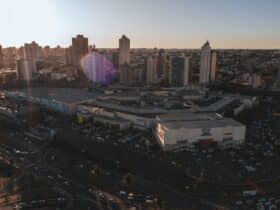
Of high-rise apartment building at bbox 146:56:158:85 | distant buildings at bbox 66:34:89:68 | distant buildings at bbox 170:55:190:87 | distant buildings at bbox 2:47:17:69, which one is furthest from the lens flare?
distant buildings at bbox 2:47:17:69

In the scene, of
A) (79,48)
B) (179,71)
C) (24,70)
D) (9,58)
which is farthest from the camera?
(9,58)

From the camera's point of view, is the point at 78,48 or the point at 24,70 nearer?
the point at 24,70

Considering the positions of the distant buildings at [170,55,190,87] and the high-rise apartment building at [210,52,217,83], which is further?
the high-rise apartment building at [210,52,217,83]

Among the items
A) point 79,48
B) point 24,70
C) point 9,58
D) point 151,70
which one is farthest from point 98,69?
point 9,58

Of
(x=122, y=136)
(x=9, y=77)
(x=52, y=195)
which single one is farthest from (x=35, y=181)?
(x=9, y=77)

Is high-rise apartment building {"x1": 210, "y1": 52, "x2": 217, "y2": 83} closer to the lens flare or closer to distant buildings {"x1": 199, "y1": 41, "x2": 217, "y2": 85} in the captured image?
distant buildings {"x1": 199, "y1": 41, "x2": 217, "y2": 85}

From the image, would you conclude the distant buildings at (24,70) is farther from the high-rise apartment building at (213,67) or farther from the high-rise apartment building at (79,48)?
the high-rise apartment building at (213,67)

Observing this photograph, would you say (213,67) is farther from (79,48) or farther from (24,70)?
(24,70)
